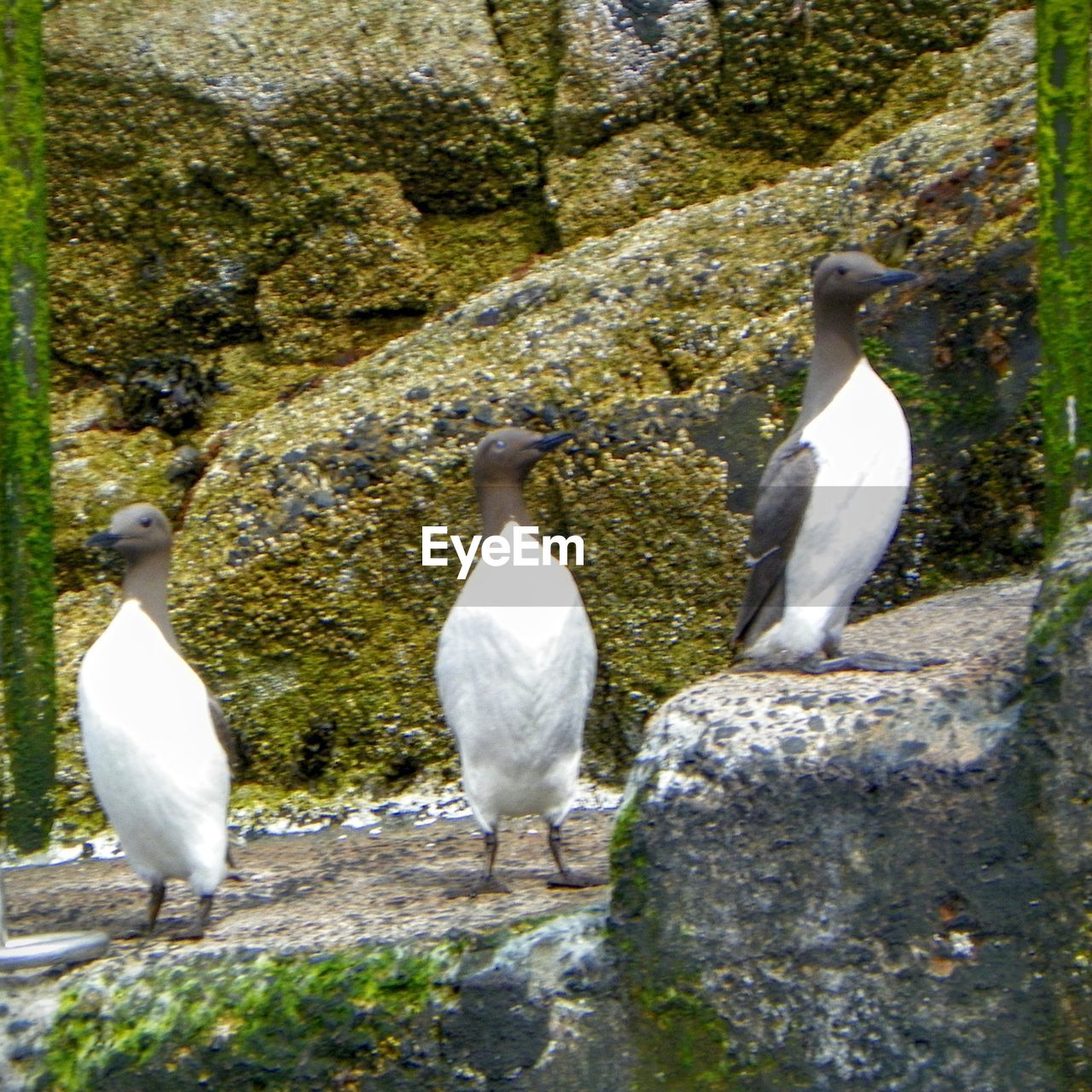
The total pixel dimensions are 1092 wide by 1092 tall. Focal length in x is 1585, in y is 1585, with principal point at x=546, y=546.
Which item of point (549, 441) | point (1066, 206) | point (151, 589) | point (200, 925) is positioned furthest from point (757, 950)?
point (1066, 206)

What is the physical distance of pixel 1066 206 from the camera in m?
4.84

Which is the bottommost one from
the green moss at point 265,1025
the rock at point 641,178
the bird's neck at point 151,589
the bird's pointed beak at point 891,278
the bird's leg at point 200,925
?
the green moss at point 265,1025

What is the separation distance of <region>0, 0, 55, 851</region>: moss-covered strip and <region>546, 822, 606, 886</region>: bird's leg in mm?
2263

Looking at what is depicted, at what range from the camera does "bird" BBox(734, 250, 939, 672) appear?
4.28 metres

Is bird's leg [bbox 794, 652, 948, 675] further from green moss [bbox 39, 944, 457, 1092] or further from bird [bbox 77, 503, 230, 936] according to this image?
bird [bbox 77, 503, 230, 936]

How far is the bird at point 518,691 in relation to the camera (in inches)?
174

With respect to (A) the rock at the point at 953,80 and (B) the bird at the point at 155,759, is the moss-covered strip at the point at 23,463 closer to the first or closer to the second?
(B) the bird at the point at 155,759

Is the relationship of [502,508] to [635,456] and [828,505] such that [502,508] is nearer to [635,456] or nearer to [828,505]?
[828,505]

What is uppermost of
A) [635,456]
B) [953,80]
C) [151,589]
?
[953,80]

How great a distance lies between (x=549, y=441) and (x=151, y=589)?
1.28 m

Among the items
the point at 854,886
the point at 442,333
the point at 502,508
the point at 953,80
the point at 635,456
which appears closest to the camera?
the point at 854,886

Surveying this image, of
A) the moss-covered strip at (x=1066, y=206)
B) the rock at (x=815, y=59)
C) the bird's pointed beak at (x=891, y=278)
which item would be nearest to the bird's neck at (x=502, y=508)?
the bird's pointed beak at (x=891, y=278)

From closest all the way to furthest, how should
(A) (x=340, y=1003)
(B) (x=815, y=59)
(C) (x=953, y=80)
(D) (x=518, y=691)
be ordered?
(A) (x=340, y=1003) → (D) (x=518, y=691) → (C) (x=953, y=80) → (B) (x=815, y=59)

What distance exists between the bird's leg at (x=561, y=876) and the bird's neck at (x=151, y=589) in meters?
1.25
